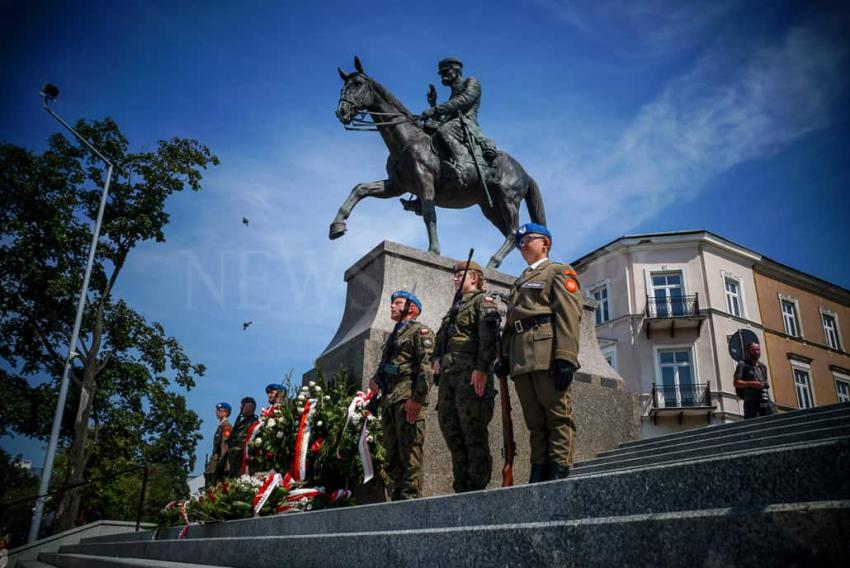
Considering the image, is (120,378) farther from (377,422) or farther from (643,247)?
(643,247)

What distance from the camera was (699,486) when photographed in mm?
2184

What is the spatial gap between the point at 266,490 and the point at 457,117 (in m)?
6.44

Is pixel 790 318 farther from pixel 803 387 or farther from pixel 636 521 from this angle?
pixel 636 521

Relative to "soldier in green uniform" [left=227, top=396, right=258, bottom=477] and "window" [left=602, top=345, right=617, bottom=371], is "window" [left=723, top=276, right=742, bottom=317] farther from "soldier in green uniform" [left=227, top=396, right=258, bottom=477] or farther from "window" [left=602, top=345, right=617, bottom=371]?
"soldier in green uniform" [left=227, top=396, right=258, bottom=477]

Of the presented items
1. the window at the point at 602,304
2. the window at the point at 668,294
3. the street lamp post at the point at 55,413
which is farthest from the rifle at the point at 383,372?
the window at the point at 602,304

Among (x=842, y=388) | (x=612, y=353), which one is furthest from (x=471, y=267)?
(x=842, y=388)

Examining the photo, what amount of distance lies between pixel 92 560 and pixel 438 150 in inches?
283

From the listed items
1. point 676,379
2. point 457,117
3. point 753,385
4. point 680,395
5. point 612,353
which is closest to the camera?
point 753,385

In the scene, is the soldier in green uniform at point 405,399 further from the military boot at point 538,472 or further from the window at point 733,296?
the window at point 733,296

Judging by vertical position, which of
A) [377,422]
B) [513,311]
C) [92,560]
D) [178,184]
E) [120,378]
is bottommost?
[92,560]

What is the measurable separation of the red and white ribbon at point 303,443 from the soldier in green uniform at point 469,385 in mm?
1682

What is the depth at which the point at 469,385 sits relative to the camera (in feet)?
17.4

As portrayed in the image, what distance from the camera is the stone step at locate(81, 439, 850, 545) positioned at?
1.83m

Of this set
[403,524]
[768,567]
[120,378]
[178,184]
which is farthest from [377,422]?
[178,184]
